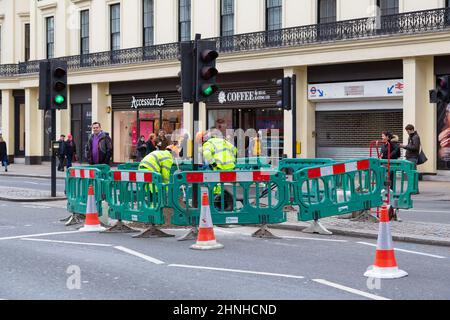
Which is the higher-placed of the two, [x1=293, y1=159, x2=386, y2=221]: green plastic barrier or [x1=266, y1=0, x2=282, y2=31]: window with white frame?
[x1=266, y1=0, x2=282, y2=31]: window with white frame

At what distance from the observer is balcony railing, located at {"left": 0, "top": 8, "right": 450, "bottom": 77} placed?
25.0 meters

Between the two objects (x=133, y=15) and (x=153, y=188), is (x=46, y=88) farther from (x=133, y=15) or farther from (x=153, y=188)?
(x=133, y=15)

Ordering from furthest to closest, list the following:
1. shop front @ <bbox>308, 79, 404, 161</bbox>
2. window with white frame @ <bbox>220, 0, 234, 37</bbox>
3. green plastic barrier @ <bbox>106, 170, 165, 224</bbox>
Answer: window with white frame @ <bbox>220, 0, 234, 37</bbox> < shop front @ <bbox>308, 79, 404, 161</bbox> < green plastic barrier @ <bbox>106, 170, 165, 224</bbox>

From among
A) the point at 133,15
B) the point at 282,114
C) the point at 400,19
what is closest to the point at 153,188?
the point at 400,19

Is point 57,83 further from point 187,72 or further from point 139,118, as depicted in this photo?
point 139,118

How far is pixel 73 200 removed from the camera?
14.0 m

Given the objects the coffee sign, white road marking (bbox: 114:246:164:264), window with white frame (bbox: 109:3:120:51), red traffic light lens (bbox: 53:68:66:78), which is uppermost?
window with white frame (bbox: 109:3:120:51)

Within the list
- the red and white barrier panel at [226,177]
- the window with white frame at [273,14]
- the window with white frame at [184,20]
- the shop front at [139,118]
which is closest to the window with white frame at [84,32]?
the shop front at [139,118]

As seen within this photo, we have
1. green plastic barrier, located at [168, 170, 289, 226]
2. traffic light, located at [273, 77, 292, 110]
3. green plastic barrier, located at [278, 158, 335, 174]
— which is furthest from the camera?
traffic light, located at [273, 77, 292, 110]

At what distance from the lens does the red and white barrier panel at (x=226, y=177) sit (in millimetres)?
11602

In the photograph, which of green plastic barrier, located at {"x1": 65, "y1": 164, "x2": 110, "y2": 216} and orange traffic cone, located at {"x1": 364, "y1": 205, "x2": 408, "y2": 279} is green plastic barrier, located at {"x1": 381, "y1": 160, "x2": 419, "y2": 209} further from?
orange traffic cone, located at {"x1": 364, "y1": 205, "x2": 408, "y2": 279}

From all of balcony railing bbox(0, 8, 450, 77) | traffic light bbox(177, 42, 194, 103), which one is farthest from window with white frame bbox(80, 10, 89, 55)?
traffic light bbox(177, 42, 194, 103)

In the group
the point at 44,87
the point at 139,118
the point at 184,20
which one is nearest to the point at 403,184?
the point at 44,87

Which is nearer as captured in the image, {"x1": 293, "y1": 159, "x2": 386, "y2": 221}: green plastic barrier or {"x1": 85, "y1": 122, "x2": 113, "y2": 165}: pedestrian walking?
{"x1": 293, "y1": 159, "x2": 386, "y2": 221}: green plastic barrier
